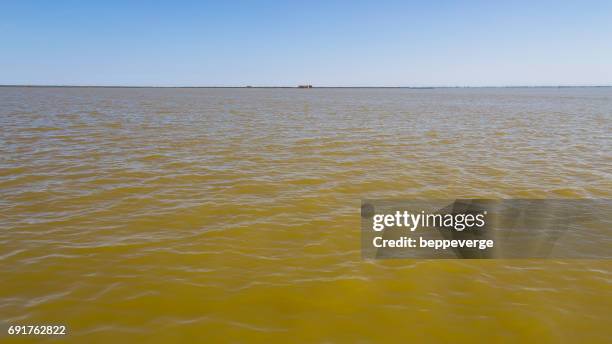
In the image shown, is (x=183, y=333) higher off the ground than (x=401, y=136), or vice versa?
(x=401, y=136)

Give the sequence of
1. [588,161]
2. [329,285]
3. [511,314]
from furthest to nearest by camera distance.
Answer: [588,161] < [329,285] < [511,314]

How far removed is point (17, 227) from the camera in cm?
701

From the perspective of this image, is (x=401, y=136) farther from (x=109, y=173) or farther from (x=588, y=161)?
(x=109, y=173)

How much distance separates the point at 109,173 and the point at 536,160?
13.9 m

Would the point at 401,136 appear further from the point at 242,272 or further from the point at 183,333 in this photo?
the point at 183,333

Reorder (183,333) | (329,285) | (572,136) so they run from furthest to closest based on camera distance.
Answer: (572,136) < (329,285) < (183,333)

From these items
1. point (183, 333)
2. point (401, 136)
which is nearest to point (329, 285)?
point (183, 333)

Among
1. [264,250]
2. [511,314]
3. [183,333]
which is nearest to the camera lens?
[183,333]

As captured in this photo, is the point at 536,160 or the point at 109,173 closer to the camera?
the point at 109,173

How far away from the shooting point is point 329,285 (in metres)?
5.30

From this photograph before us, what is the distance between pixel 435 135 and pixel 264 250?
1571 cm

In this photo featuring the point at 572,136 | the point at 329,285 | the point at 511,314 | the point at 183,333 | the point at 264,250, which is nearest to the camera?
the point at 183,333

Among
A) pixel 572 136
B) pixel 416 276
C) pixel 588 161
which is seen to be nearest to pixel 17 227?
pixel 416 276

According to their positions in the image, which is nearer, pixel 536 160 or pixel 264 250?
pixel 264 250
